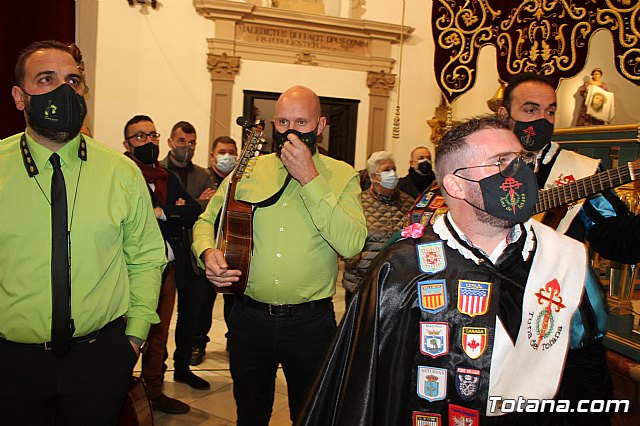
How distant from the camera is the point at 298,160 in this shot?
256 centimetres

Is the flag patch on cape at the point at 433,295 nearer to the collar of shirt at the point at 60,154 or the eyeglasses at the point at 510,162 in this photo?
the eyeglasses at the point at 510,162

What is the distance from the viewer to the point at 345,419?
174 cm

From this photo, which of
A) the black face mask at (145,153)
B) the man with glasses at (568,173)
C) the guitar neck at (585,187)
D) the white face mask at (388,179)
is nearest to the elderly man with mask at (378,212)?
the white face mask at (388,179)

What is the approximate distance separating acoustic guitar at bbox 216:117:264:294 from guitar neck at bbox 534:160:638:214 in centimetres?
125

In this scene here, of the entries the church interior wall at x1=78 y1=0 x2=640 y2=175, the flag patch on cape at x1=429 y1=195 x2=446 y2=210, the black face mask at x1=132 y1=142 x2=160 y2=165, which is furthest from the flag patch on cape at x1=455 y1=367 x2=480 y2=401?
the church interior wall at x1=78 y1=0 x2=640 y2=175

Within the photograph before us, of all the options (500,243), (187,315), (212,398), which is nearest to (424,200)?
(500,243)

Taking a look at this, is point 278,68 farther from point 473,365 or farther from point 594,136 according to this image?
point 473,365

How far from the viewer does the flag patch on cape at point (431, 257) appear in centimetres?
180

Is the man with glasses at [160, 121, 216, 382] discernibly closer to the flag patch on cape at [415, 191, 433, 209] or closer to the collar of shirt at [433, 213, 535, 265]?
the flag patch on cape at [415, 191, 433, 209]

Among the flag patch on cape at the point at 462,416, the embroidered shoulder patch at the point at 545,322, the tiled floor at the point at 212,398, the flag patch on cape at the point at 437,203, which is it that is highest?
the flag patch on cape at the point at 437,203

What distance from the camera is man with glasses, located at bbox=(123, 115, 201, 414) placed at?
387 centimetres

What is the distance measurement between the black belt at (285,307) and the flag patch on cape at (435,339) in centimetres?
101

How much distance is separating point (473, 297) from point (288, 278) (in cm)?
109

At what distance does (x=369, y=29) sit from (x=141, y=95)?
14.7 ft
